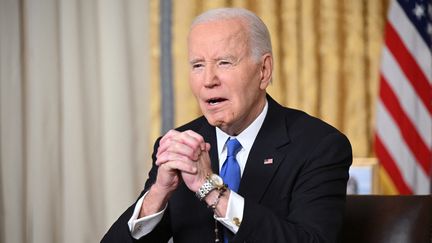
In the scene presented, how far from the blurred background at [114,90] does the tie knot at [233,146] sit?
209 cm

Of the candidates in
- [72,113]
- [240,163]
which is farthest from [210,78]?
[72,113]

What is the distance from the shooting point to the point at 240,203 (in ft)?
5.99

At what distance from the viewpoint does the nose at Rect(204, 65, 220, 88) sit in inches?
80.9

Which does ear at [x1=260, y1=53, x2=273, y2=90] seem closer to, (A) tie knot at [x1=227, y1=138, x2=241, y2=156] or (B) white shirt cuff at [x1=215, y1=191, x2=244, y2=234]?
(A) tie knot at [x1=227, y1=138, x2=241, y2=156]

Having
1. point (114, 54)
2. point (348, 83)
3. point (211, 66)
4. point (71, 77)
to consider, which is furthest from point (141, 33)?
point (211, 66)

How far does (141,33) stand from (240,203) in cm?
276

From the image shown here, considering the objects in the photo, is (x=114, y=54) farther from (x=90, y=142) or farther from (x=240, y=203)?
(x=240, y=203)

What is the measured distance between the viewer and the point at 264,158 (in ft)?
7.07

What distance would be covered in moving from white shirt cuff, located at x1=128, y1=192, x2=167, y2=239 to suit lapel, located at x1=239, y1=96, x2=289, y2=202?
29 centimetres

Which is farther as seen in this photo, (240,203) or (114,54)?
(114,54)

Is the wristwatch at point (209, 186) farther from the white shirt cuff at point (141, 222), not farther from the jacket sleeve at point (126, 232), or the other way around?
the jacket sleeve at point (126, 232)

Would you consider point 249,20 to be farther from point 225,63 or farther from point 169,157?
point 169,157

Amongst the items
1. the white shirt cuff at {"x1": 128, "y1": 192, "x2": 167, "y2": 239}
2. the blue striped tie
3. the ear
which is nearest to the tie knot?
the blue striped tie

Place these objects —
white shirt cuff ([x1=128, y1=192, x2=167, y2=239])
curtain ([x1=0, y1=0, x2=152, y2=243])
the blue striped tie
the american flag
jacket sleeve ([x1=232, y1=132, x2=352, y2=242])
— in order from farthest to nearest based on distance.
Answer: curtain ([x1=0, y1=0, x2=152, y2=243]) → the american flag → the blue striped tie → white shirt cuff ([x1=128, y1=192, x2=167, y2=239]) → jacket sleeve ([x1=232, y1=132, x2=352, y2=242])
